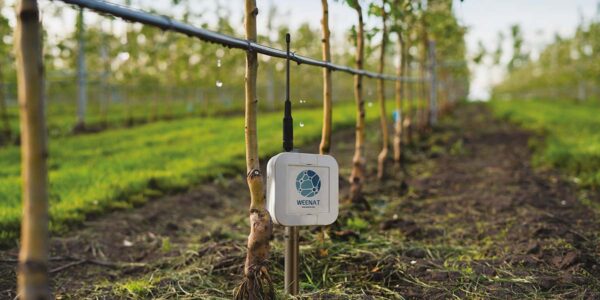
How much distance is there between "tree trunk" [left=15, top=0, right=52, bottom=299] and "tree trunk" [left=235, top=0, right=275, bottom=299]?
1125 mm

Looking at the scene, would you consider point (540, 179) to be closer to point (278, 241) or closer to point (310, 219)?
point (278, 241)

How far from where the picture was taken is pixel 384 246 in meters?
4.02

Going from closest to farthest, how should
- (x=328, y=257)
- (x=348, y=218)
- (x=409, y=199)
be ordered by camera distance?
1. (x=328, y=257)
2. (x=348, y=218)
3. (x=409, y=199)

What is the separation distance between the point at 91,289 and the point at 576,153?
7.48 metres

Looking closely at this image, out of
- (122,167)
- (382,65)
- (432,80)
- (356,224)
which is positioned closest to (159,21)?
(356,224)

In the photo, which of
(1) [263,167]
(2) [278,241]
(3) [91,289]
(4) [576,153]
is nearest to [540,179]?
(4) [576,153]

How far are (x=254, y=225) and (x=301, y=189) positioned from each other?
29 cm

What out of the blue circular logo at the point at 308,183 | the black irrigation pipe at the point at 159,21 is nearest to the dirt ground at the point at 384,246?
the blue circular logo at the point at 308,183

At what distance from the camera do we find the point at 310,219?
8.68ft

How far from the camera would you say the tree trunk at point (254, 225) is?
2592 mm

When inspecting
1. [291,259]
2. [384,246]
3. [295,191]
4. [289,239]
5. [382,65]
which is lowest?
[384,246]

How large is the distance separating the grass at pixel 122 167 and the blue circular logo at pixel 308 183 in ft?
2.36

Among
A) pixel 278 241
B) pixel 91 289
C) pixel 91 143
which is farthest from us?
pixel 91 143

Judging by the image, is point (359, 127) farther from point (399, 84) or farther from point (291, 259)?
point (399, 84)
